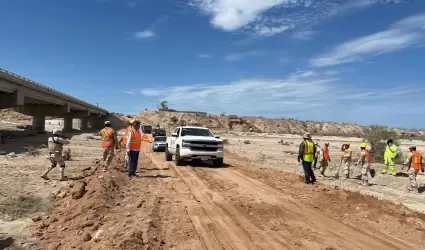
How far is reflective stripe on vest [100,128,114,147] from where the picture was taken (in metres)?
13.8

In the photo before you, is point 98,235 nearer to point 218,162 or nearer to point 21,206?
point 21,206

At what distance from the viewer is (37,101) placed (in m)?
49.3

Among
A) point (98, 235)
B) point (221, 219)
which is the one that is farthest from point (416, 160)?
point (98, 235)

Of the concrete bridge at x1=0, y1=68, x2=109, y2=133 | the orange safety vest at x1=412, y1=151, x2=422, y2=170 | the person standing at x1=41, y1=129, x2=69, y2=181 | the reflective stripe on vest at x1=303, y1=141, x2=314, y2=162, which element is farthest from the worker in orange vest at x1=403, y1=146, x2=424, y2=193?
the concrete bridge at x1=0, y1=68, x2=109, y2=133

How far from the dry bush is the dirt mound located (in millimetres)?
416

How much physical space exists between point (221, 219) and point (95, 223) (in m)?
2.47

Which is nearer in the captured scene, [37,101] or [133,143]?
[133,143]

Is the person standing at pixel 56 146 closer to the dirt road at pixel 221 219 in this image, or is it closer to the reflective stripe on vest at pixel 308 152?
the dirt road at pixel 221 219

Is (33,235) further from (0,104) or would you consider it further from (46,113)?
(46,113)

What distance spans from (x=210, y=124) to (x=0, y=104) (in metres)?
78.1

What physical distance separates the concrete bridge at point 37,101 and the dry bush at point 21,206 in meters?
28.3

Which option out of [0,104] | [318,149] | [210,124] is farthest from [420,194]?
[210,124]

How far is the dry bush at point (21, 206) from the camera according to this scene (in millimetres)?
8438

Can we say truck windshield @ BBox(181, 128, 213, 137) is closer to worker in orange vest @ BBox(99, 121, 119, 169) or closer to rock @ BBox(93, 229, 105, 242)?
worker in orange vest @ BBox(99, 121, 119, 169)
